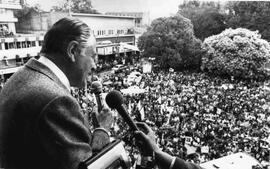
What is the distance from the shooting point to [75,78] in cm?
167

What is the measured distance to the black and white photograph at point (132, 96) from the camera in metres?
1.32

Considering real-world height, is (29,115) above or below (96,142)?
above

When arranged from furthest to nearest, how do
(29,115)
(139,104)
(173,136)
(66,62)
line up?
(139,104), (173,136), (66,62), (29,115)

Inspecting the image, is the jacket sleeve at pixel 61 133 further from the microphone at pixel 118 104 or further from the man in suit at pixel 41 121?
the microphone at pixel 118 104

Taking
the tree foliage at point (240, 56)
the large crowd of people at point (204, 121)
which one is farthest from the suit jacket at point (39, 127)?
the tree foliage at point (240, 56)

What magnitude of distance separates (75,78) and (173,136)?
10076 millimetres

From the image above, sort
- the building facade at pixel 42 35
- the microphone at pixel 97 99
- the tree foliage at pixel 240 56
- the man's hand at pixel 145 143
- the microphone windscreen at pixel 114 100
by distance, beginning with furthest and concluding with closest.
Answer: the tree foliage at pixel 240 56 < the building facade at pixel 42 35 < the microphone windscreen at pixel 114 100 < the microphone at pixel 97 99 < the man's hand at pixel 145 143

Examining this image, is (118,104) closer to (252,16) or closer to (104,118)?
(104,118)

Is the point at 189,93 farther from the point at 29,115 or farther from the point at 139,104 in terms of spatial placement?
the point at 29,115

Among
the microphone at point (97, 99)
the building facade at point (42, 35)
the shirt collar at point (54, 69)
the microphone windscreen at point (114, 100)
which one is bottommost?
the building facade at point (42, 35)

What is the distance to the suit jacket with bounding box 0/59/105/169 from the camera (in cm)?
127

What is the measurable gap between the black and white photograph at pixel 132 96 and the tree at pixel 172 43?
0.12 m

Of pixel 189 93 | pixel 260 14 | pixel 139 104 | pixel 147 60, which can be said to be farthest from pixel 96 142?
pixel 260 14

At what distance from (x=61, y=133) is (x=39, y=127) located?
0.11 metres
